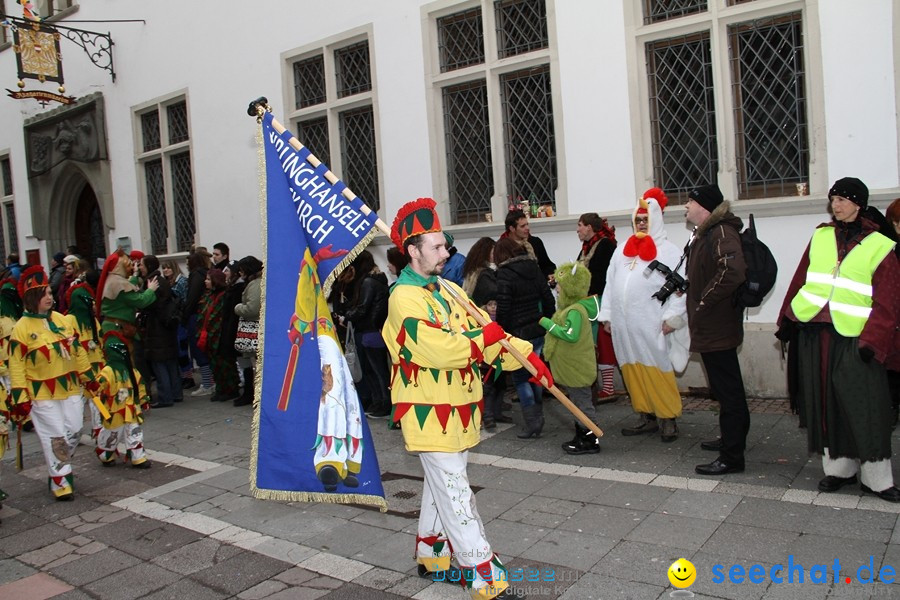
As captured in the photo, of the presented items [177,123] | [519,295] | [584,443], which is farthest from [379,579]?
[177,123]

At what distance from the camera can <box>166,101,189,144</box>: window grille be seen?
1325 cm

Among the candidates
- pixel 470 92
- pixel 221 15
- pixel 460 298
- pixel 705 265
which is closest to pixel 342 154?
pixel 470 92

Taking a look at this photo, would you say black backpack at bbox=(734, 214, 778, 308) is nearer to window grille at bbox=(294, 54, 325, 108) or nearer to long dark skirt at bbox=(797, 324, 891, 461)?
long dark skirt at bbox=(797, 324, 891, 461)

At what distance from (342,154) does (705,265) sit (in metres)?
6.62

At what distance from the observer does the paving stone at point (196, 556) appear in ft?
15.2

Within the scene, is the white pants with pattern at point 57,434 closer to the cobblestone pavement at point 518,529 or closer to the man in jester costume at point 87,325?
the cobblestone pavement at point 518,529

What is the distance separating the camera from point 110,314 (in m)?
7.81

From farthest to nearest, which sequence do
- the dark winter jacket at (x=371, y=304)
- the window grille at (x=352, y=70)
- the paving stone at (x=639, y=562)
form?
1. the window grille at (x=352, y=70)
2. the dark winter jacket at (x=371, y=304)
3. the paving stone at (x=639, y=562)

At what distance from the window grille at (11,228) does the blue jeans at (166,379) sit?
999cm

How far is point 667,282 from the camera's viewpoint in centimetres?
597

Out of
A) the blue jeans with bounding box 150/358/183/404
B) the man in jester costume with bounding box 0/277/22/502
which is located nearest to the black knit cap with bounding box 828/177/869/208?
the man in jester costume with bounding box 0/277/22/502

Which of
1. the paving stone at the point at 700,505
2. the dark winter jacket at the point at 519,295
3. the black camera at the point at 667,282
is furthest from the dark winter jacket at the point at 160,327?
the paving stone at the point at 700,505

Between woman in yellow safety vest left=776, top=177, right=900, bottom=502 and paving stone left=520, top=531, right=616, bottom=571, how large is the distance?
1584 millimetres

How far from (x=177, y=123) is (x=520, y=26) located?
722 cm
